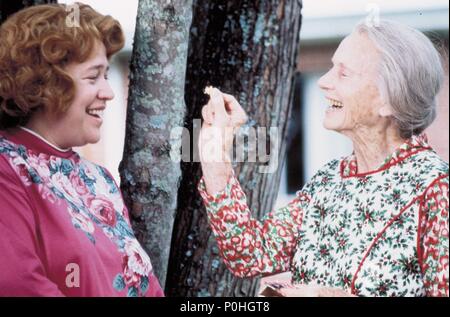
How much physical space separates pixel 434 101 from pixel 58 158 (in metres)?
0.96

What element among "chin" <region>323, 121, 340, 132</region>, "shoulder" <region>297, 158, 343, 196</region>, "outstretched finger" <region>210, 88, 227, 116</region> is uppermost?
"outstretched finger" <region>210, 88, 227, 116</region>

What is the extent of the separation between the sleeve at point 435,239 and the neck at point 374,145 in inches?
6.4

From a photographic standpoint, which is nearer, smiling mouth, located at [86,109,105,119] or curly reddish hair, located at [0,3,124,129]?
curly reddish hair, located at [0,3,124,129]

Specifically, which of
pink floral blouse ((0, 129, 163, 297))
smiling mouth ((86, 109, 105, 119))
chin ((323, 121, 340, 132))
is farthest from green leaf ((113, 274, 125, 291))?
chin ((323, 121, 340, 132))

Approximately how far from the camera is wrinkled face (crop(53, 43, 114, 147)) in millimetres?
2135

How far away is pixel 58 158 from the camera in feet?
7.03

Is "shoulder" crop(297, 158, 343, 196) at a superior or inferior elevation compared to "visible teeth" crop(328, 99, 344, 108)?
inferior

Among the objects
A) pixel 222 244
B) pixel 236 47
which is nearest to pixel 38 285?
pixel 222 244

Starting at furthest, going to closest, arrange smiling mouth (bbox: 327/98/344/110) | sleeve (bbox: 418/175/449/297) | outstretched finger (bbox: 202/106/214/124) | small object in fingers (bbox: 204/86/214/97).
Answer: small object in fingers (bbox: 204/86/214/97) < outstretched finger (bbox: 202/106/214/124) < smiling mouth (bbox: 327/98/344/110) < sleeve (bbox: 418/175/449/297)

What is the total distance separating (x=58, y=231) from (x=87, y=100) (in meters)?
0.36

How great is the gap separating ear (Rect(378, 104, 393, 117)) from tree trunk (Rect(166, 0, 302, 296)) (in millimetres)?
399

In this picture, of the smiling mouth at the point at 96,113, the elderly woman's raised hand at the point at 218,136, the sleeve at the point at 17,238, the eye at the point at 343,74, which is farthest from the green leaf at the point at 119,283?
the eye at the point at 343,74

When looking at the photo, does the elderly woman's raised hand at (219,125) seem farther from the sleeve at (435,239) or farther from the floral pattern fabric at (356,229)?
the sleeve at (435,239)

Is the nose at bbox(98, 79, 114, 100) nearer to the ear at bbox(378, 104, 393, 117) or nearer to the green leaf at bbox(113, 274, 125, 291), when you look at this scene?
the green leaf at bbox(113, 274, 125, 291)
